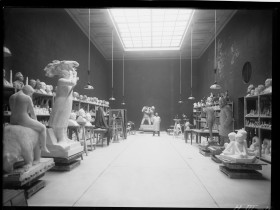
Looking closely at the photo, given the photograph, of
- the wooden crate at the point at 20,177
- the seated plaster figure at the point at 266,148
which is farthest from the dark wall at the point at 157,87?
the wooden crate at the point at 20,177

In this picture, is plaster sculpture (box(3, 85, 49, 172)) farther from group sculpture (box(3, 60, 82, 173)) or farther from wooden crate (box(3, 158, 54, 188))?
wooden crate (box(3, 158, 54, 188))

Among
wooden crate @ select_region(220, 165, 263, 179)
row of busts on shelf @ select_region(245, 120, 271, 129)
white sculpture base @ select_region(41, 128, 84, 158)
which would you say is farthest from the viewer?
row of busts on shelf @ select_region(245, 120, 271, 129)

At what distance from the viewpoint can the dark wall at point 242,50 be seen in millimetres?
7783

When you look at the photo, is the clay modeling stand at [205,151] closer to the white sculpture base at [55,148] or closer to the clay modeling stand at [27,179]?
the white sculpture base at [55,148]

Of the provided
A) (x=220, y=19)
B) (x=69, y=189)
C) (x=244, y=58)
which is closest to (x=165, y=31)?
(x=220, y=19)

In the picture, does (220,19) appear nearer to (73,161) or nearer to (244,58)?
(244,58)

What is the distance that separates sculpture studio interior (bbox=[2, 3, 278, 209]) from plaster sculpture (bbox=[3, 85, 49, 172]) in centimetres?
2

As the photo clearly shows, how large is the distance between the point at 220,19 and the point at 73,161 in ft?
33.0

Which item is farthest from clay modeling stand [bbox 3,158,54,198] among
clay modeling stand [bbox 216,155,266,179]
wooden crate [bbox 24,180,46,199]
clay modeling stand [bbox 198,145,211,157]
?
clay modeling stand [bbox 198,145,211,157]

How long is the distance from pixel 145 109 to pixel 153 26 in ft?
20.5

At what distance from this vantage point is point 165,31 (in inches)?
524

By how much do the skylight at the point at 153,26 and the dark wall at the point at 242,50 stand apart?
216 cm

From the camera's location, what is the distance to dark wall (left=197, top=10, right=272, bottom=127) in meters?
7.78

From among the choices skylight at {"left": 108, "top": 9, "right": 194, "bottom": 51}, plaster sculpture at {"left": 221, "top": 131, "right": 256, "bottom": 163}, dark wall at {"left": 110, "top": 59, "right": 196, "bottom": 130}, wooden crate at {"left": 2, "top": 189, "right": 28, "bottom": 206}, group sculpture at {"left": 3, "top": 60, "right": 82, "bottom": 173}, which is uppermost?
skylight at {"left": 108, "top": 9, "right": 194, "bottom": 51}
